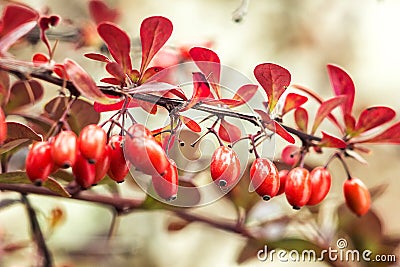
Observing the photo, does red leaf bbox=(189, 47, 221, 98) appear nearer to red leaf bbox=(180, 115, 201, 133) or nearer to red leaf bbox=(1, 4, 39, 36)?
red leaf bbox=(180, 115, 201, 133)

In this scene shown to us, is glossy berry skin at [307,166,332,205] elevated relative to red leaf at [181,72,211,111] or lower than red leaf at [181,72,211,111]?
lower

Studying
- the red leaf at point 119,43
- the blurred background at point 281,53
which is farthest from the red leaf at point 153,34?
the blurred background at point 281,53

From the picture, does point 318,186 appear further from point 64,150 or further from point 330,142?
point 64,150

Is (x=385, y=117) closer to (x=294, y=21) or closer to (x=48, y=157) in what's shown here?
(x=48, y=157)

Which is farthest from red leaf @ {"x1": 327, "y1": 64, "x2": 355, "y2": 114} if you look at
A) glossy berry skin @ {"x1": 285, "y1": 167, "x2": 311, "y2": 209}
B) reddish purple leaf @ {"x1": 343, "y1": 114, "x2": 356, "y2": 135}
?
glossy berry skin @ {"x1": 285, "y1": 167, "x2": 311, "y2": 209}

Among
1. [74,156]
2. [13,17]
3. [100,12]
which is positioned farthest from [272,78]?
[100,12]

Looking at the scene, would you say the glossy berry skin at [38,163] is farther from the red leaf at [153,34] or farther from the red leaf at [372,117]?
the red leaf at [372,117]

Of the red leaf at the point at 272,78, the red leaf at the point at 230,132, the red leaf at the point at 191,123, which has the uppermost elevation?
the red leaf at the point at 272,78
